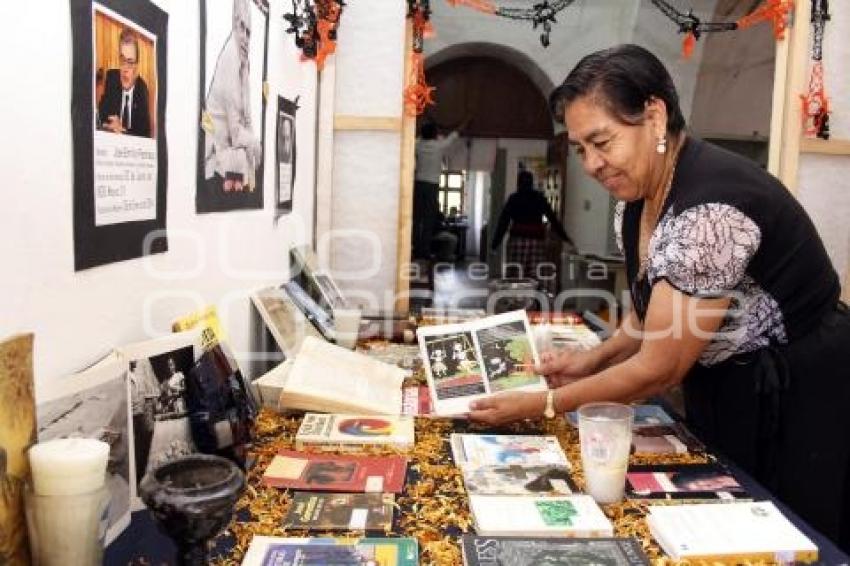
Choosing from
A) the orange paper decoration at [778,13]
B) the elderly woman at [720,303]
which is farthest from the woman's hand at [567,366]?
the orange paper decoration at [778,13]

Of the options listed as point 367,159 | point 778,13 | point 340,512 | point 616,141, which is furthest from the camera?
point 367,159

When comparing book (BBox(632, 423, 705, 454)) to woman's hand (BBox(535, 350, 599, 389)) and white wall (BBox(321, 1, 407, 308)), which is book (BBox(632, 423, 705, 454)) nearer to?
woman's hand (BBox(535, 350, 599, 389))

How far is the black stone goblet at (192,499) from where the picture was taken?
0.62 m

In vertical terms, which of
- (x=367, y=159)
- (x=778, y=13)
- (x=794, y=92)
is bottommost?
(x=367, y=159)

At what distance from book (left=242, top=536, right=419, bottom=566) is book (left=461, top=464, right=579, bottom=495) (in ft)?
0.62

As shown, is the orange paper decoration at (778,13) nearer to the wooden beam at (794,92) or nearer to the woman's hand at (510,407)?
the wooden beam at (794,92)

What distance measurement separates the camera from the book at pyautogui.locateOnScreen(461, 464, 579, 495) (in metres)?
0.98

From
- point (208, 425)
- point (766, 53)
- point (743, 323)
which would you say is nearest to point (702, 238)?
point (743, 323)

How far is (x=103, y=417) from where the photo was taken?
825 mm

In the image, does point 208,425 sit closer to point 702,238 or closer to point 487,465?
point 487,465

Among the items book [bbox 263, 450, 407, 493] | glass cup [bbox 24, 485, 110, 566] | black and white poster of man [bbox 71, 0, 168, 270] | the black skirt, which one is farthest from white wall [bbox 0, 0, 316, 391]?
the black skirt

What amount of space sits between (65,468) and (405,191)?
2153 mm

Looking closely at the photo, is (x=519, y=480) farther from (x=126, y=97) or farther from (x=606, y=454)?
(x=126, y=97)

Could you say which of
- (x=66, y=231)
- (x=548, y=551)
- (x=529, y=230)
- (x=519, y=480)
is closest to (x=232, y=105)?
(x=66, y=231)
